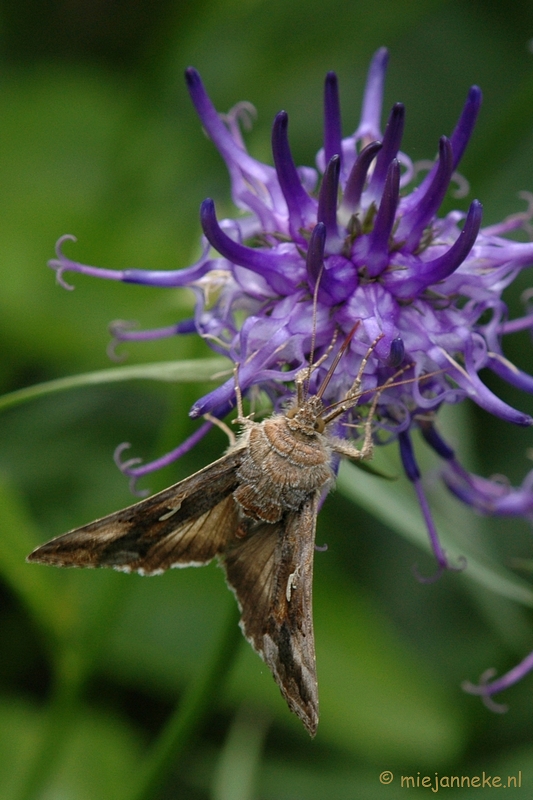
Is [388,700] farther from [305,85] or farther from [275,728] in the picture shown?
[305,85]

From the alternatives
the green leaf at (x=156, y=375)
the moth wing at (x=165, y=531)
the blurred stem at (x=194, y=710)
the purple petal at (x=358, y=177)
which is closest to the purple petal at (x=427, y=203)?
the purple petal at (x=358, y=177)

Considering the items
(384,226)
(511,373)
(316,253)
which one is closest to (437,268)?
(384,226)

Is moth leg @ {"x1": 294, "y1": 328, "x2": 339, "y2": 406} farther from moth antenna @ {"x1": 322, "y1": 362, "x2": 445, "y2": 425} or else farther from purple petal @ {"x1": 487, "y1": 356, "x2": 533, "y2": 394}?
purple petal @ {"x1": 487, "y1": 356, "x2": 533, "y2": 394}

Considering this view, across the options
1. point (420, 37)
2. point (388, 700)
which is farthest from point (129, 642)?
point (420, 37)

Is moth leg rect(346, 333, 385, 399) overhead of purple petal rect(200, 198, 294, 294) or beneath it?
beneath

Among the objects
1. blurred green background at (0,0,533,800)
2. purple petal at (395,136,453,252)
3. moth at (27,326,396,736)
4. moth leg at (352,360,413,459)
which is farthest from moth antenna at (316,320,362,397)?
blurred green background at (0,0,533,800)
